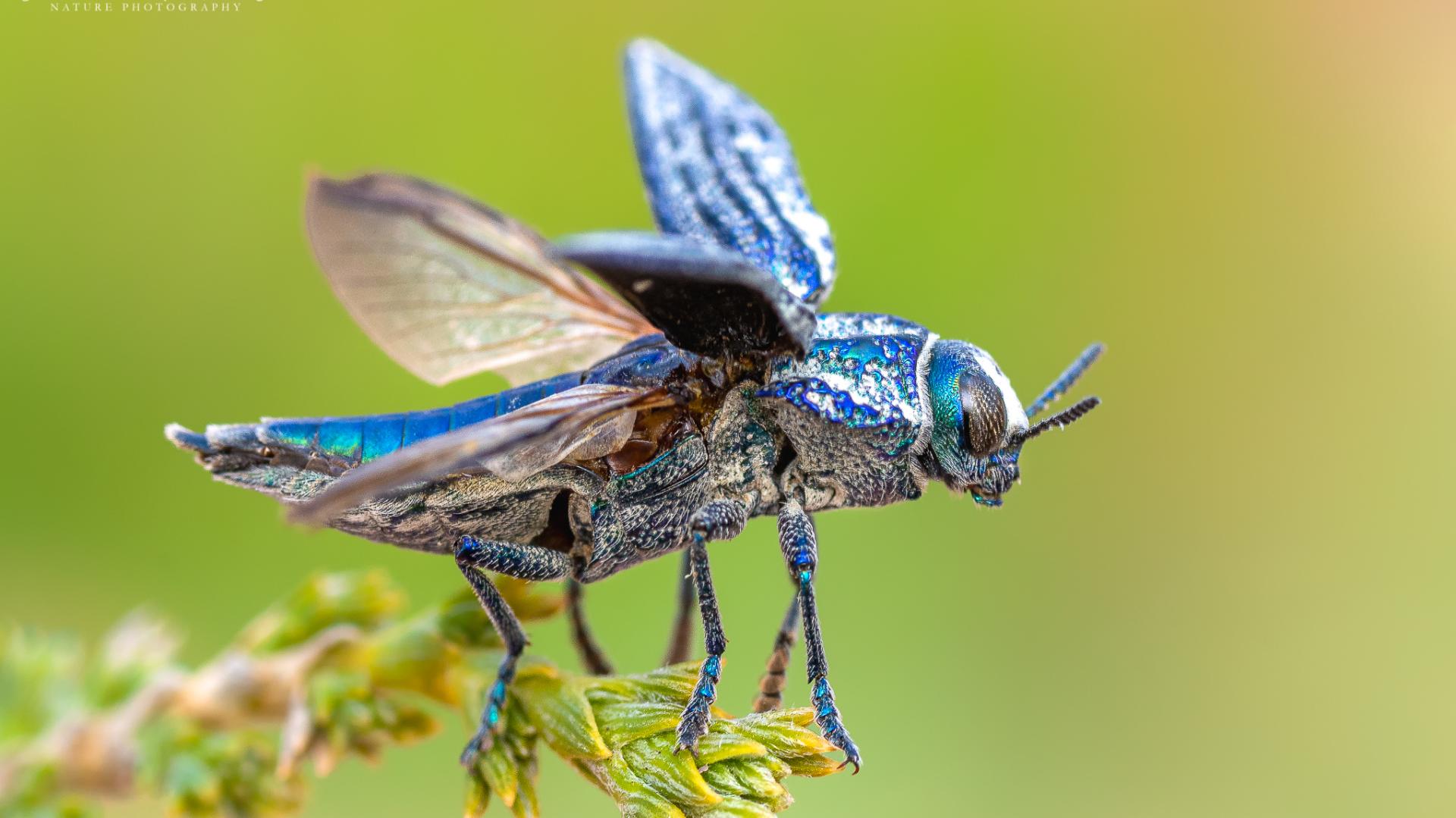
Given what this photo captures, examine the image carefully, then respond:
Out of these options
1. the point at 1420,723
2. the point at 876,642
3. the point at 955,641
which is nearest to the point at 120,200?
the point at 876,642

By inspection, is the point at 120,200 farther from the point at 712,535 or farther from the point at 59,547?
the point at 712,535

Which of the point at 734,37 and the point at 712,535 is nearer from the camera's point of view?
the point at 712,535

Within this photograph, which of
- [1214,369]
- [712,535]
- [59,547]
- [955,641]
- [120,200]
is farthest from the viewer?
[1214,369]

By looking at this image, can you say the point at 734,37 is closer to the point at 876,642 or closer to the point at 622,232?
the point at 876,642

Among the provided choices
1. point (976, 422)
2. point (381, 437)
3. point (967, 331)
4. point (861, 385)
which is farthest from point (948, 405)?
point (967, 331)

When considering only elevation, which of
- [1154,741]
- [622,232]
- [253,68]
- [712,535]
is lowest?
[1154,741]

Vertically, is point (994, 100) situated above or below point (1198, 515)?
above

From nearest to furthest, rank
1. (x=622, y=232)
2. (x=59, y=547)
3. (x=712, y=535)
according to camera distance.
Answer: (x=622, y=232)
(x=712, y=535)
(x=59, y=547)
